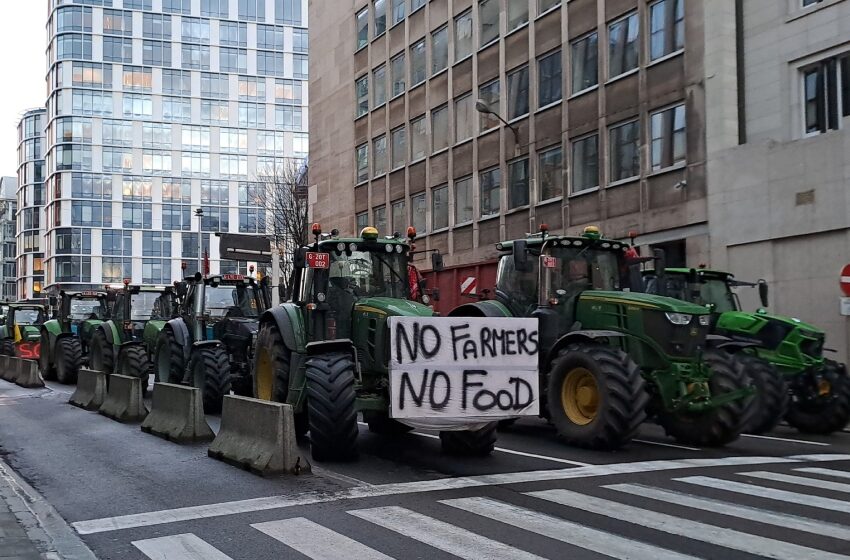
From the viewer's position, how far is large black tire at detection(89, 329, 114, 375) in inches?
801

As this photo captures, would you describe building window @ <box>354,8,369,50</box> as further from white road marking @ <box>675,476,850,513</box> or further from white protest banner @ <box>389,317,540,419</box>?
white road marking @ <box>675,476,850,513</box>

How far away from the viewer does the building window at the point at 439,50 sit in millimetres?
33438

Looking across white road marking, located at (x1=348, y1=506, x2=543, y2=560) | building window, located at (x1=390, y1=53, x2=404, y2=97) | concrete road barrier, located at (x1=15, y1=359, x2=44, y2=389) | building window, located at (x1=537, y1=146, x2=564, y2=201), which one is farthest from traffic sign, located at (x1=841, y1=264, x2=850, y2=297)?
building window, located at (x1=390, y1=53, x2=404, y2=97)

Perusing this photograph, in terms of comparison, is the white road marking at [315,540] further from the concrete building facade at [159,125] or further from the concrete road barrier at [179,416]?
the concrete building facade at [159,125]

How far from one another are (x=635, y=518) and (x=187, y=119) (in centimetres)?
8782

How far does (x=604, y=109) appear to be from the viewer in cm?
2486

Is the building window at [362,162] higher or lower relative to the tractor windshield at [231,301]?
higher

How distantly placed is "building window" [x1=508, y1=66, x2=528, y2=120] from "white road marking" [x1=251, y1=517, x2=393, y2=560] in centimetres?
2352

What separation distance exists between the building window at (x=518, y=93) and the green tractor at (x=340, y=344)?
59.6 feet

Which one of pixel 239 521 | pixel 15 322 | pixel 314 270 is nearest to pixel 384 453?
pixel 314 270

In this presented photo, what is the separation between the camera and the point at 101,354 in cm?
2075

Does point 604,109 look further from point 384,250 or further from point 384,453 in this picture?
point 384,453

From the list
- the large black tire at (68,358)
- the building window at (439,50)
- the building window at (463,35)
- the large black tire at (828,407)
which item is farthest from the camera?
the building window at (439,50)

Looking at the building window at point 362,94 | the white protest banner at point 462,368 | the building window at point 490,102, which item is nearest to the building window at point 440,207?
the building window at point 490,102
